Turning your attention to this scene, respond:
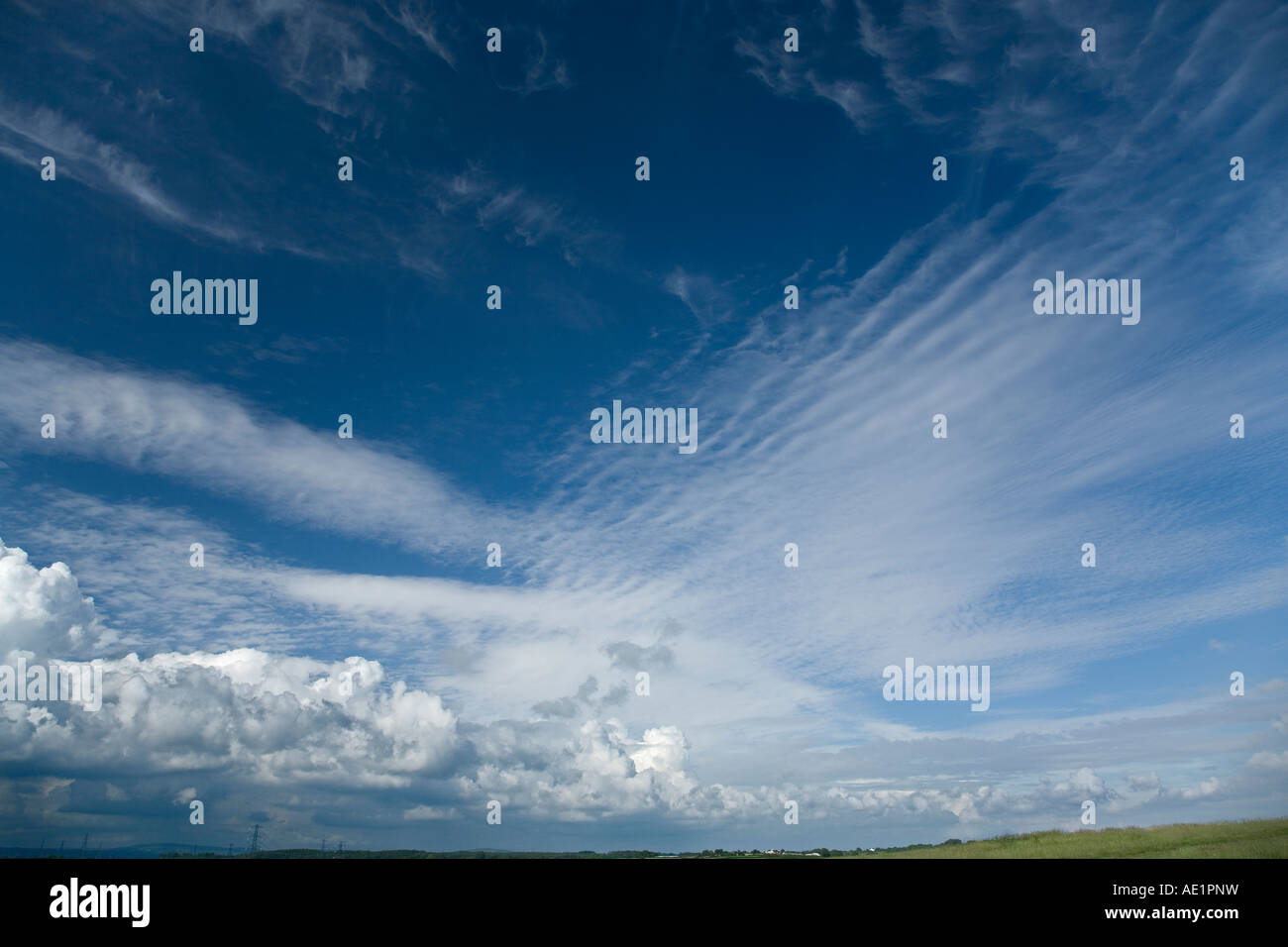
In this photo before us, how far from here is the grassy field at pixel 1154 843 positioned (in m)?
65.1

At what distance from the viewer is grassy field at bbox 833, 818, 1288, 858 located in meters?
65.1

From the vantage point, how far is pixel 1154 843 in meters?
71.7
